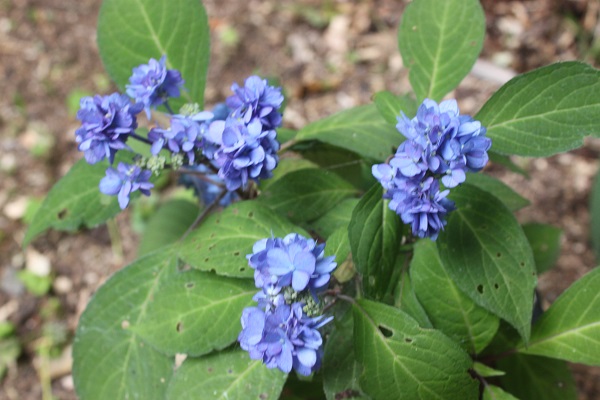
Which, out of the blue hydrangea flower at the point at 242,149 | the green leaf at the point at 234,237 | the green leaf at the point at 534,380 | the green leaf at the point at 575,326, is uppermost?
the blue hydrangea flower at the point at 242,149

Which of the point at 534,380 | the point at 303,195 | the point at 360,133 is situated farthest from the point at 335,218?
the point at 534,380

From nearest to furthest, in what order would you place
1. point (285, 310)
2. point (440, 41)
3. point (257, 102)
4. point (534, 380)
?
1. point (285, 310)
2. point (257, 102)
3. point (440, 41)
4. point (534, 380)

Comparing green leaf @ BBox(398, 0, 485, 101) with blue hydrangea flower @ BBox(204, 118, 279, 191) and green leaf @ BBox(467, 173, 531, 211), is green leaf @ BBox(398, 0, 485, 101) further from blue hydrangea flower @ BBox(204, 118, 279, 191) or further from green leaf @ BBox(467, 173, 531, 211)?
blue hydrangea flower @ BBox(204, 118, 279, 191)

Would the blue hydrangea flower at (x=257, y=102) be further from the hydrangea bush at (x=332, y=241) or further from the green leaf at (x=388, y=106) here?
the green leaf at (x=388, y=106)

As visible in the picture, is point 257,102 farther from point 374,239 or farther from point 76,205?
point 76,205

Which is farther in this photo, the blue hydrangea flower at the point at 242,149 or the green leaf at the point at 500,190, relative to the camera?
the green leaf at the point at 500,190

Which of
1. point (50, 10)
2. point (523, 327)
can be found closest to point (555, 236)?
point (523, 327)

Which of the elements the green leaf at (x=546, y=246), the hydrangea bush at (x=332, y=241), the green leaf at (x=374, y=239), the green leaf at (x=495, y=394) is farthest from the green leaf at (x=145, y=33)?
the green leaf at (x=546, y=246)
